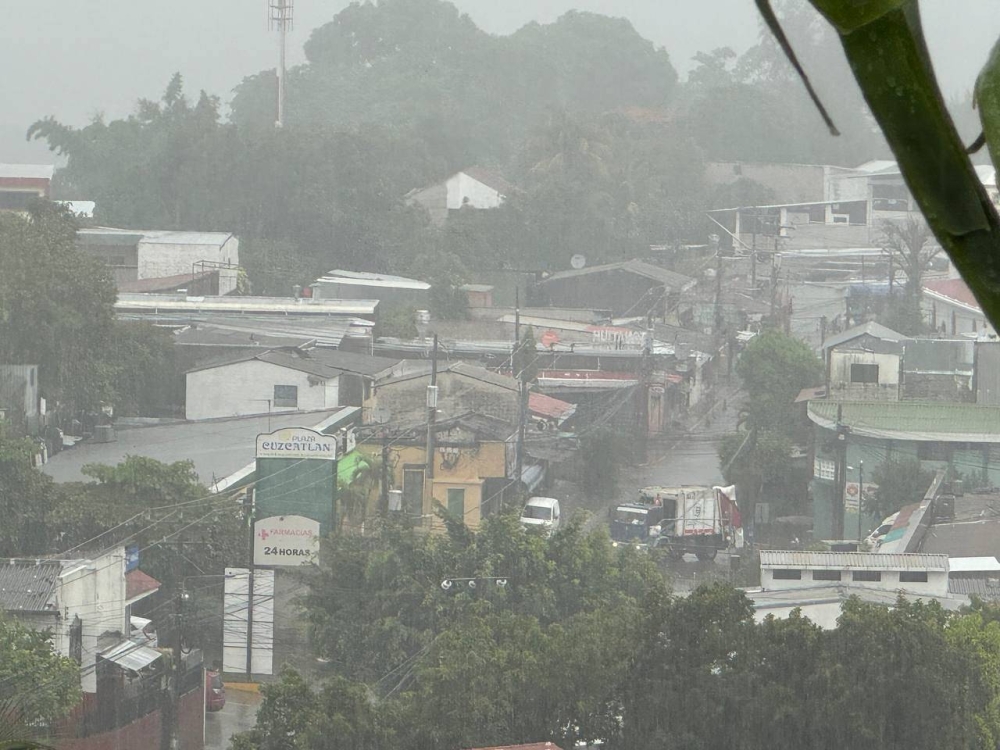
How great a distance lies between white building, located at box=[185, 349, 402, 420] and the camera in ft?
16.6

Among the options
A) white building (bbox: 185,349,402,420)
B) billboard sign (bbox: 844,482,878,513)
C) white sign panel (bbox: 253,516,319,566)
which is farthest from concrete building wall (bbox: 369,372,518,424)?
billboard sign (bbox: 844,482,878,513)

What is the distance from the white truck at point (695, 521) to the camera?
14.8 ft

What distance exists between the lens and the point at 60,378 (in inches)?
219

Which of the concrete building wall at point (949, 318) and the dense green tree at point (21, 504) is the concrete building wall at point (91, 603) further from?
the concrete building wall at point (949, 318)

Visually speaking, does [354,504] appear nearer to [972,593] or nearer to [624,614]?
[624,614]

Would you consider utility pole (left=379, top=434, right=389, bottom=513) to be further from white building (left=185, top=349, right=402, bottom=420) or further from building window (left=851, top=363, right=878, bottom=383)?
building window (left=851, top=363, right=878, bottom=383)

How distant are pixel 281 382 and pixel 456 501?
1.23 metres

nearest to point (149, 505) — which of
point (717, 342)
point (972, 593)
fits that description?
point (972, 593)

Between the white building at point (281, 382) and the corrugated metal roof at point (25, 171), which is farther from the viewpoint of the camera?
the corrugated metal roof at point (25, 171)

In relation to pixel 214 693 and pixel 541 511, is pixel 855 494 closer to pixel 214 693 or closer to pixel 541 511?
pixel 541 511

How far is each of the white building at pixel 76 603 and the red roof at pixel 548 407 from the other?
7.31ft

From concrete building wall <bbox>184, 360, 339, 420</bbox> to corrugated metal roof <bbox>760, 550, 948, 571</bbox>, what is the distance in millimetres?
2010

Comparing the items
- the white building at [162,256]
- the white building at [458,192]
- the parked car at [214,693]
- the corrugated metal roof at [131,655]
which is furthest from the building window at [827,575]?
the white building at [458,192]

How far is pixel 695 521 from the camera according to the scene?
4590mm
